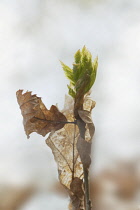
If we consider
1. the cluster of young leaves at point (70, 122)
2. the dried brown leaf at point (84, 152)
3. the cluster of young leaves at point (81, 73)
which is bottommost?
the dried brown leaf at point (84, 152)

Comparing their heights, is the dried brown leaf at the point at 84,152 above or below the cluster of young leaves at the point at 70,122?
below

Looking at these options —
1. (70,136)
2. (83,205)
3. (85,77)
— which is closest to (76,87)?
(85,77)

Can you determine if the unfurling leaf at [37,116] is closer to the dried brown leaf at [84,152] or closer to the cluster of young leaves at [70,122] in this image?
the cluster of young leaves at [70,122]

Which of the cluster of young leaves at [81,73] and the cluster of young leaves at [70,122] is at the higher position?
the cluster of young leaves at [81,73]

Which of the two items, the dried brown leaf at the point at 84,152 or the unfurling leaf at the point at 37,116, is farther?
the unfurling leaf at the point at 37,116

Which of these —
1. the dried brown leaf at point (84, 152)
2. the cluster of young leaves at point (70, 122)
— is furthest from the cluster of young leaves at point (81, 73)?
the dried brown leaf at point (84, 152)

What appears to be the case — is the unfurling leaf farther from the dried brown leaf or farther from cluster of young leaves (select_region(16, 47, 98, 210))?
the dried brown leaf

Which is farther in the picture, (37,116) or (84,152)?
(37,116)
